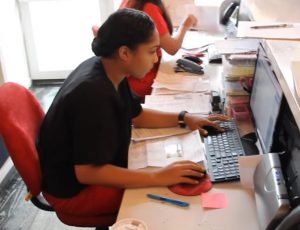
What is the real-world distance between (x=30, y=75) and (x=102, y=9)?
934mm

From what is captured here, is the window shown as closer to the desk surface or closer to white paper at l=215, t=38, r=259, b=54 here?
white paper at l=215, t=38, r=259, b=54

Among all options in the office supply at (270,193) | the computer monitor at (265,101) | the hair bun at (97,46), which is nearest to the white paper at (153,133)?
the computer monitor at (265,101)

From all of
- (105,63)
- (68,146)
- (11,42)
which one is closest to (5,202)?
(68,146)

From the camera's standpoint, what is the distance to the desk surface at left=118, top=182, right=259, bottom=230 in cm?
105

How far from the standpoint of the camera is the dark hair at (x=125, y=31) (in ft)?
4.01

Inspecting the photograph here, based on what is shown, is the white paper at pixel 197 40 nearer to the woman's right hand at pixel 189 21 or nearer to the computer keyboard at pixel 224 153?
the woman's right hand at pixel 189 21

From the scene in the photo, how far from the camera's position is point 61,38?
3600mm

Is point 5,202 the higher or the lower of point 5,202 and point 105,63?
the lower

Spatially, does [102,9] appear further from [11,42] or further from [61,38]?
[11,42]

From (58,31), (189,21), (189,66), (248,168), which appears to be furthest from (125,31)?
(58,31)

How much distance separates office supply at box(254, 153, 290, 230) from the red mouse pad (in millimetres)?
163

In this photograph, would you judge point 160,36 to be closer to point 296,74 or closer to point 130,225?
point 296,74

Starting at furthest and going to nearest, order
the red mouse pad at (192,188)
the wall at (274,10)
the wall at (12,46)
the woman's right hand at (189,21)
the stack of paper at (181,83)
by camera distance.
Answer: the wall at (12,46) → the woman's right hand at (189,21) → the stack of paper at (181,83) → the wall at (274,10) → the red mouse pad at (192,188)

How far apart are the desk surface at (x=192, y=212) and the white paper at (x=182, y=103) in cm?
57
